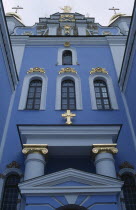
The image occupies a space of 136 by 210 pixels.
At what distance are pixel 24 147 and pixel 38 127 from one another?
880mm

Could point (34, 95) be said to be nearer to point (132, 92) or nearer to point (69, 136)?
point (69, 136)

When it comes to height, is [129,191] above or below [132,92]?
below

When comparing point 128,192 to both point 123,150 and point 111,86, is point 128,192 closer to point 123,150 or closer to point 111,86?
point 123,150

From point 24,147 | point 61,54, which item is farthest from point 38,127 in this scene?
point 61,54

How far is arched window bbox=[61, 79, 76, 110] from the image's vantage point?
13891 millimetres

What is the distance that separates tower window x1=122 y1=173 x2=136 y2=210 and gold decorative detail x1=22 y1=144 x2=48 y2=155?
314 centimetres

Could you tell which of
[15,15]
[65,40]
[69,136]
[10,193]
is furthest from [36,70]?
[15,15]

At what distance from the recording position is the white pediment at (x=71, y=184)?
873cm

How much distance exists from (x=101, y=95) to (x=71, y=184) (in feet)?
21.3

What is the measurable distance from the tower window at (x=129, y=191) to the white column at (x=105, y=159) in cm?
122

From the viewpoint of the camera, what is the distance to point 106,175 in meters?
9.69

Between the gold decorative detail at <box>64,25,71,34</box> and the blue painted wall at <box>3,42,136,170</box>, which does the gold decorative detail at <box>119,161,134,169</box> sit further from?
the gold decorative detail at <box>64,25,71,34</box>

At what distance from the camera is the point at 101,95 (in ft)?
48.0

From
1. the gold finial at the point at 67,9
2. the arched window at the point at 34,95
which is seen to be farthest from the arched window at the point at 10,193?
the gold finial at the point at 67,9
